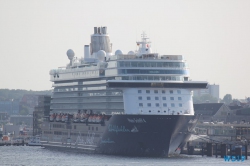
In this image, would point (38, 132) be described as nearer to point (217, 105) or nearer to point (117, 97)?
point (217, 105)

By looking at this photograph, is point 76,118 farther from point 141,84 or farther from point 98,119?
point 141,84

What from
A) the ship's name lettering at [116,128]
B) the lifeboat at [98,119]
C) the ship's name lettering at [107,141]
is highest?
the lifeboat at [98,119]

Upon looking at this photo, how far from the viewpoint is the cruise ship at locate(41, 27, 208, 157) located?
9781cm

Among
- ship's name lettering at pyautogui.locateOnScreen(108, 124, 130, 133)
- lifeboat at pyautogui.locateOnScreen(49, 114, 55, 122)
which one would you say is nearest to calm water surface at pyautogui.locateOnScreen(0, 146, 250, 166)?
ship's name lettering at pyautogui.locateOnScreen(108, 124, 130, 133)

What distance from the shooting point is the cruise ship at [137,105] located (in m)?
97.8

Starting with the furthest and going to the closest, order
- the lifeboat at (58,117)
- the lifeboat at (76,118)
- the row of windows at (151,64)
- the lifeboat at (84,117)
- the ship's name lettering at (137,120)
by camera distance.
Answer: the lifeboat at (58,117) → the lifeboat at (76,118) → the lifeboat at (84,117) → the row of windows at (151,64) → the ship's name lettering at (137,120)

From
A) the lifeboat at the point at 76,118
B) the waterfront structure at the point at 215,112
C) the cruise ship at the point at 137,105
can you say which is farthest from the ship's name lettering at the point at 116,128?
the waterfront structure at the point at 215,112

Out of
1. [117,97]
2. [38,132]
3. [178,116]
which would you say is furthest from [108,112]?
[38,132]

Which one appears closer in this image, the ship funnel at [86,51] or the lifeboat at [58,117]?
the lifeboat at [58,117]

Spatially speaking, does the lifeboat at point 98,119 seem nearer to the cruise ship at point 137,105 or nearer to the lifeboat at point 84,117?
the cruise ship at point 137,105

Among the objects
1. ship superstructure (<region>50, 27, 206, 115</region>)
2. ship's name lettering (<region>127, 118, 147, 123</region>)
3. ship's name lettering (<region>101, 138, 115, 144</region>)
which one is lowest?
ship's name lettering (<region>101, 138, 115, 144</region>)

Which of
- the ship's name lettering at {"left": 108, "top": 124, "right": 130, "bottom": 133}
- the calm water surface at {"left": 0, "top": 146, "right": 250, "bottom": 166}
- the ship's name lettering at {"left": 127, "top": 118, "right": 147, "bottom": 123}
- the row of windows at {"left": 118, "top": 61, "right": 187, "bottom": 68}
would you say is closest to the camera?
the calm water surface at {"left": 0, "top": 146, "right": 250, "bottom": 166}

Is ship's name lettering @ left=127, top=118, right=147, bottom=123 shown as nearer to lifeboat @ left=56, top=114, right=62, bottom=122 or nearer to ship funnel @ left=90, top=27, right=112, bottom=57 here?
lifeboat @ left=56, top=114, right=62, bottom=122

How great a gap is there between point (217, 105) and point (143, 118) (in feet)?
276
